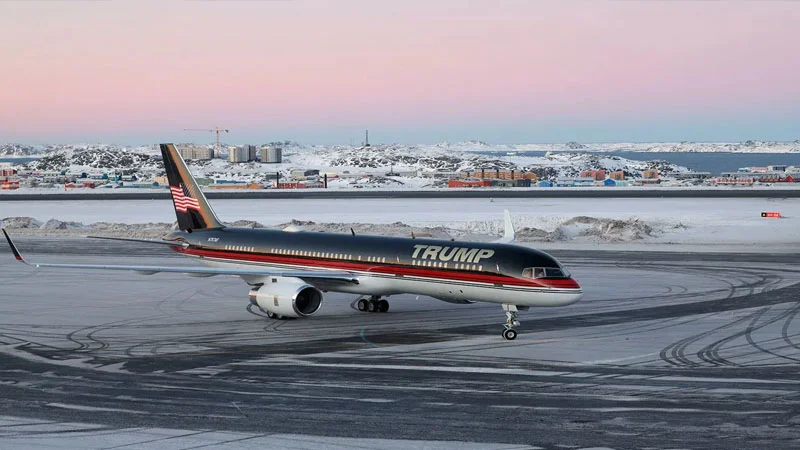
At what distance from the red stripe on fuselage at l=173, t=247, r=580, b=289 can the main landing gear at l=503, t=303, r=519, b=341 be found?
3.48 ft

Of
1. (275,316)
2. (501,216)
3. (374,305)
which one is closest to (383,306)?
(374,305)

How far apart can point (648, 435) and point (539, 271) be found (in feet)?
45.1

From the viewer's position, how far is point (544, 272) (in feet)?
115

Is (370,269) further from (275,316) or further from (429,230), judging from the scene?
(429,230)

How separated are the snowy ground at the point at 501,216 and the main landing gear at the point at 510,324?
36324mm

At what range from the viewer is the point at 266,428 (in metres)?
22.7

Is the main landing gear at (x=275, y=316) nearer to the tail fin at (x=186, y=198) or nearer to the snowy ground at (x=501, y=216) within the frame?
the tail fin at (x=186, y=198)

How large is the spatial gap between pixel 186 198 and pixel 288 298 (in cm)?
1300

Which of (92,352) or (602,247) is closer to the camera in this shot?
(92,352)

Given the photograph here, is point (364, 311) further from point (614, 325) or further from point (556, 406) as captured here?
point (556, 406)

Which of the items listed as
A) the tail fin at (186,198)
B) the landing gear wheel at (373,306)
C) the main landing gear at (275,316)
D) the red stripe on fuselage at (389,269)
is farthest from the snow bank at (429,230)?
the main landing gear at (275,316)

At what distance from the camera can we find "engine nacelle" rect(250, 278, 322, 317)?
37.9 m

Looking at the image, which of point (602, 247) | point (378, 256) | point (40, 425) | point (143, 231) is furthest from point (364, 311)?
point (143, 231)

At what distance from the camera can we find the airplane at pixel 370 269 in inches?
1394
